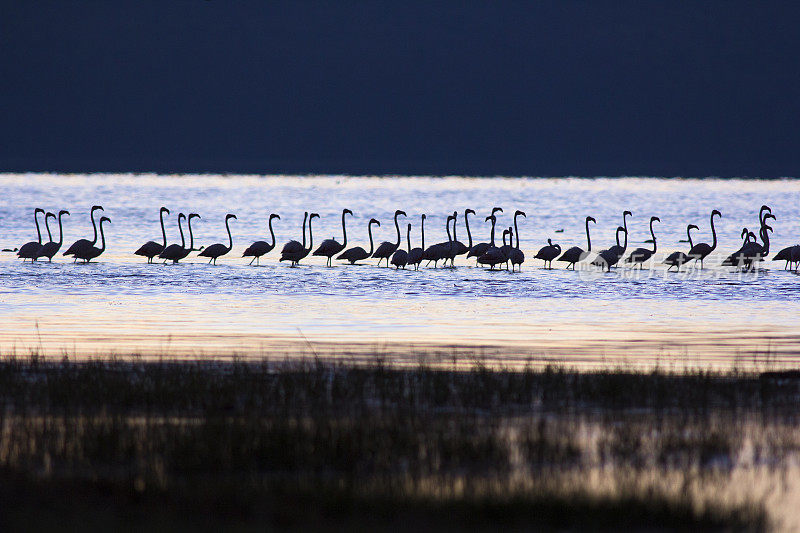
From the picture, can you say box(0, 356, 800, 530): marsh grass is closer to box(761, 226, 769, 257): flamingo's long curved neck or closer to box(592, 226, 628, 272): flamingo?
box(592, 226, 628, 272): flamingo

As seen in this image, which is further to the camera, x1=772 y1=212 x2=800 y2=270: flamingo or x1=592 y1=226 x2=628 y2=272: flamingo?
x1=772 y1=212 x2=800 y2=270: flamingo

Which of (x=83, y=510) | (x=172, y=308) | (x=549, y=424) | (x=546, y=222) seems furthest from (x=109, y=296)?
(x=546, y=222)

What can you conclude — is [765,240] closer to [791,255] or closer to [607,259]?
[791,255]

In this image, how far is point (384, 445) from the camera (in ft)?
28.5

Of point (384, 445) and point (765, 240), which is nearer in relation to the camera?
point (384, 445)

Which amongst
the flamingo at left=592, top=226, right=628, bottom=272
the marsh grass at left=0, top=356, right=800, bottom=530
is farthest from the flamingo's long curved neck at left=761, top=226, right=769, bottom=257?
the marsh grass at left=0, top=356, right=800, bottom=530

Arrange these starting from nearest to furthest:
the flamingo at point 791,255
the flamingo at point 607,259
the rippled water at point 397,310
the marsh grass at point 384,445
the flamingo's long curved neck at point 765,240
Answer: the marsh grass at point 384,445 < the rippled water at point 397,310 < the flamingo at point 607,259 < the flamingo at point 791,255 < the flamingo's long curved neck at point 765,240

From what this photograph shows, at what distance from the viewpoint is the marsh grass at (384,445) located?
7023 millimetres

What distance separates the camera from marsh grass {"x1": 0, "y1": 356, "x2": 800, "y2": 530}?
702cm

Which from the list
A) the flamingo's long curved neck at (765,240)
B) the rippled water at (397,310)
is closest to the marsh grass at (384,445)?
the rippled water at (397,310)

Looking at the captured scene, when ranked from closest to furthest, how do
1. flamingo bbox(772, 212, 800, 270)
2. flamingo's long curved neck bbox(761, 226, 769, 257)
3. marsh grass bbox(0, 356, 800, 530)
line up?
marsh grass bbox(0, 356, 800, 530)
flamingo bbox(772, 212, 800, 270)
flamingo's long curved neck bbox(761, 226, 769, 257)

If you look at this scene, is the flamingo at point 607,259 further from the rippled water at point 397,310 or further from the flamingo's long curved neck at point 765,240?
the flamingo's long curved neck at point 765,240

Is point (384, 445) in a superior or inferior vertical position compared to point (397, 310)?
superior

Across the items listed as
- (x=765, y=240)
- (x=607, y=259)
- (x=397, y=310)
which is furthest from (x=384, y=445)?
(x=765, y=240)
